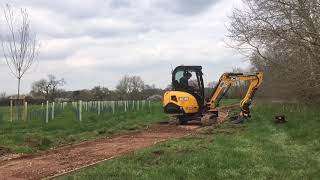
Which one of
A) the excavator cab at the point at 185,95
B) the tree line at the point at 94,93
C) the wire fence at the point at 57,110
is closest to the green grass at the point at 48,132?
the wire fence at the point at 57,110

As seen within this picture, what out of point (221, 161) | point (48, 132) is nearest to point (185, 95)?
point (48, 132)

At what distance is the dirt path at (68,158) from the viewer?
37.6ft

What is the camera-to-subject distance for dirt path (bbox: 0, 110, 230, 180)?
1145cm

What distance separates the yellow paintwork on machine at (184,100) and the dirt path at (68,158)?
228 inches

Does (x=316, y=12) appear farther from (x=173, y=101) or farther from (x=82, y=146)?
(x=82, y=146)

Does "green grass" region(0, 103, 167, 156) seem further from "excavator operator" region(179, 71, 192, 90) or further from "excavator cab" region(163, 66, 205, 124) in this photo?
"excavator operator" region(179, 71, 192, 90)

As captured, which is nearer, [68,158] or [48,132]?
[68,158]

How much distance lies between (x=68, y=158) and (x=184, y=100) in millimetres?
12287

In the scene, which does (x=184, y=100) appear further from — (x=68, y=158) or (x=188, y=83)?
(x=68, y=158)

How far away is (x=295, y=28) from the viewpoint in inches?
844

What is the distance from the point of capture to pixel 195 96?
1014 inches

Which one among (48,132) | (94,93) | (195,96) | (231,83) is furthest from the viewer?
(94,93)

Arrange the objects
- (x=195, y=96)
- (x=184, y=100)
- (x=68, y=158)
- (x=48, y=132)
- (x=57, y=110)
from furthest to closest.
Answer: (x=57, y=110)
(x=195, y=96)
(x=184, y=100)
(x=48, y=132)
(x=68, y=158)

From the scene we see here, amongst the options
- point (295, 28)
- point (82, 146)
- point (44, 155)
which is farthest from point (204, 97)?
point (44, 155)
